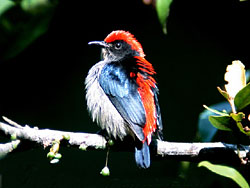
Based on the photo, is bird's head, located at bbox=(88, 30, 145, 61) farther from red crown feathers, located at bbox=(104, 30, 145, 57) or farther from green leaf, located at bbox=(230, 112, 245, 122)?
green leaf, located at bbox=(230, 112, 245, 122)

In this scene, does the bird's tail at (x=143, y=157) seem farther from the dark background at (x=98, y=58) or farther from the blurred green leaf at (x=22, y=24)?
the dark background at (x=98, y=58)

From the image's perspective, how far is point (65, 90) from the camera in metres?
5.32

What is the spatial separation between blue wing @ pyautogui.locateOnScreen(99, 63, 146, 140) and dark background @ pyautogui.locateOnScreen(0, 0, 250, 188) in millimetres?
1238

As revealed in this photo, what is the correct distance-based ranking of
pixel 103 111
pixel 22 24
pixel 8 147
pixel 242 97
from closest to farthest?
pixel 242 97
pixel 8 147
pixel 103 111
pixel 22 24

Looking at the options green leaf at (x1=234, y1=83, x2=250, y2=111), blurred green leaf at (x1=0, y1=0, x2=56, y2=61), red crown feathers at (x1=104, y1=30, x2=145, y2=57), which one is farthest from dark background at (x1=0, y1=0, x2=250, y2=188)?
green leaf at (x1=234, y1=83, x2=250, y2=111)

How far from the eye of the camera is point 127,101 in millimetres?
3615

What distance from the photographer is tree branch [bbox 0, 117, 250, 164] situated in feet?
8.58

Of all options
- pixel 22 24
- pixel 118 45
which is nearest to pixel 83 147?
pixel 22 24

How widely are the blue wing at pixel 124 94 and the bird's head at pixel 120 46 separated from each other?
0.57m

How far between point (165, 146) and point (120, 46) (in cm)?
174

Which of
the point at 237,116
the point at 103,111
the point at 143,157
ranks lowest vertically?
the point at 143,157

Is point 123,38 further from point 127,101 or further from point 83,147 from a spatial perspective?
point 83,147

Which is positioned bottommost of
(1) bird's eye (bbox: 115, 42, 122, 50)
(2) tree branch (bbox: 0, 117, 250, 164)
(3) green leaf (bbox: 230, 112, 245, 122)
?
(2) tree branch (bbox: 0, 117, 250, 164)

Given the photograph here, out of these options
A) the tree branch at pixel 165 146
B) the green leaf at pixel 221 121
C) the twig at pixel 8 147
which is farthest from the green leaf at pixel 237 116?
the twig at pixel 8 147
